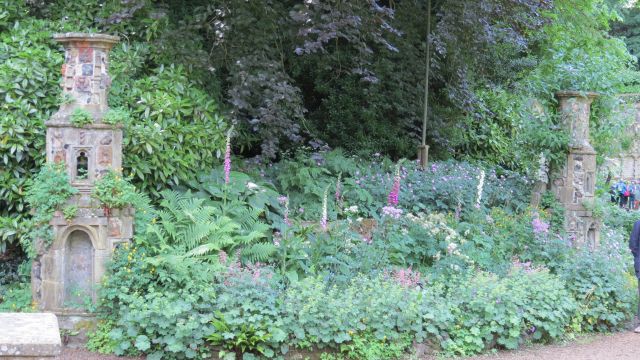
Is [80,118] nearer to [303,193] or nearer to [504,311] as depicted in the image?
[303,193]

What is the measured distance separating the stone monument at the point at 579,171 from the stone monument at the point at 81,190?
6.03 m

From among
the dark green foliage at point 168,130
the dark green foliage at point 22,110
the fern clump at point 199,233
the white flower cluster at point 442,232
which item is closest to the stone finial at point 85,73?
the dark green foliage at point 168,130

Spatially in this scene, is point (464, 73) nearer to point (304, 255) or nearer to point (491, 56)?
point (491, 56)

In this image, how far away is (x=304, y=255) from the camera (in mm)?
7453

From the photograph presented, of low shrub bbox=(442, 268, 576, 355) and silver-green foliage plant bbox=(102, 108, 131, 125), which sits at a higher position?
silver-green foliage plant bbox=(102, 108, 131, 125)

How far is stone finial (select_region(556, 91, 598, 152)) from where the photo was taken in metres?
10.1

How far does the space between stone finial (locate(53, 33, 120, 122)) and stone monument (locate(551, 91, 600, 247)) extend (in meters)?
6.15

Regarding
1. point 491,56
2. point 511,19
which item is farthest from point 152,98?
point 491,56

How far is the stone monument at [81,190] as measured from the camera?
22.3ft

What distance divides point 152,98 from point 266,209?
1.78 metres

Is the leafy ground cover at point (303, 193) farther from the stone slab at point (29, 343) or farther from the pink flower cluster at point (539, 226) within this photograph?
the stone slab at point (29, 343)

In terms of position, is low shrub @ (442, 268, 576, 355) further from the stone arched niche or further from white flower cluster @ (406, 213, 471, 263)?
the stone arched niche

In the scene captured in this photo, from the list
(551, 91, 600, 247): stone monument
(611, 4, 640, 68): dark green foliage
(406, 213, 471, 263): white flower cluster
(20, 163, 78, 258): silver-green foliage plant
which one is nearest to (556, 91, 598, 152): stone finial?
(551, 91, 600, 247): stone monument

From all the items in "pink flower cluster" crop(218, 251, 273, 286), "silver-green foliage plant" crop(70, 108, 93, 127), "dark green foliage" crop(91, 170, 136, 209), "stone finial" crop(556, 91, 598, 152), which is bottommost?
"pink flower cluster" crop(218, 251, 273, 286)
